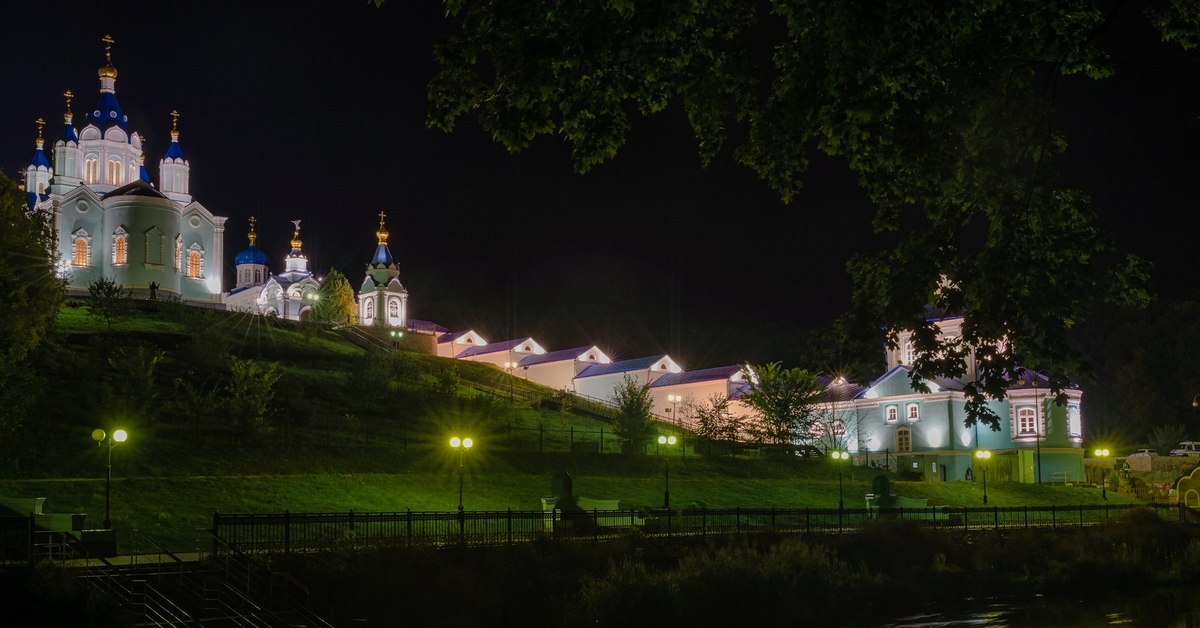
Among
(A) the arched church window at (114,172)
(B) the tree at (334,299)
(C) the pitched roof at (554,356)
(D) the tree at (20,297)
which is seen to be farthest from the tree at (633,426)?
(A) the arched church window at (114,172)

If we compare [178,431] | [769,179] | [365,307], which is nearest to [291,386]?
[178,431]

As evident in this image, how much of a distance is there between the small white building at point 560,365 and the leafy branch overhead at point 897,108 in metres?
77.6

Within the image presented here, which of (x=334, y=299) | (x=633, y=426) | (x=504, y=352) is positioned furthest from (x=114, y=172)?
(x=633, y=426)

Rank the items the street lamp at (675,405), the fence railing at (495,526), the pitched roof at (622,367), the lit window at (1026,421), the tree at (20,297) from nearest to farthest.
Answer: the fence railing at (495,526) < the tree at (20,297) < the lit window at (1026,421) < the street lamp at (675,405) < the pitched roof at (622,367)

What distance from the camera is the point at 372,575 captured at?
77.3 feet

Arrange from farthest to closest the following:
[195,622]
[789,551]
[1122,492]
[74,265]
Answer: [74,265], [1122,492], [789,551], [195,622]

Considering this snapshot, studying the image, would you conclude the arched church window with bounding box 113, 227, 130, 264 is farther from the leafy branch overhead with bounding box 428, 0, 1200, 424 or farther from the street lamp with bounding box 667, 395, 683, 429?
the leafy branch overhead with bounding box 428, 0, 1200, 424

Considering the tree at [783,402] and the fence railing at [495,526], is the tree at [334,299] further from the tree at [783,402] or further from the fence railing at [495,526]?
the fence railing at [495,526]

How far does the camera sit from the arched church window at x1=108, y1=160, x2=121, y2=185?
3644 inches

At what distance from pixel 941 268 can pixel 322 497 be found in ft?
88.7

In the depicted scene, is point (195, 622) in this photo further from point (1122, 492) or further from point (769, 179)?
point (1122, 492)

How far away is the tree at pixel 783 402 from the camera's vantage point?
5988 cm

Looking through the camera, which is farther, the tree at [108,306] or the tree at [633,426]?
the tree at [108,306]

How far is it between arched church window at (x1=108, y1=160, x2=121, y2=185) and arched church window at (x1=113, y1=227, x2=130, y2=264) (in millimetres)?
9772
